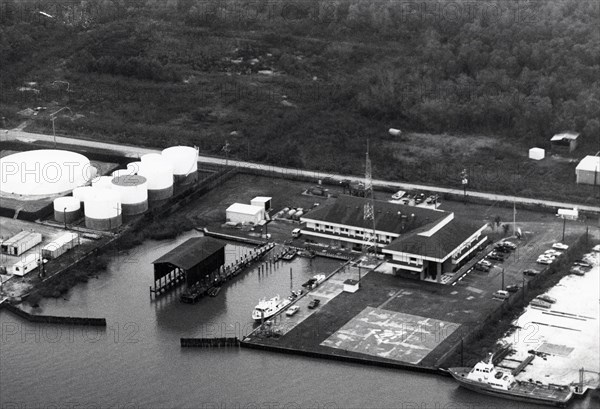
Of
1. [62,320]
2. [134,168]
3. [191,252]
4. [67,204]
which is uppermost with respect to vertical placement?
[134,168]

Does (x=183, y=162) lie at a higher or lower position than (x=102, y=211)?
higher

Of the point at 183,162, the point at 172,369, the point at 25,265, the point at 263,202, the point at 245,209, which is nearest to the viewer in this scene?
the point at 172,369

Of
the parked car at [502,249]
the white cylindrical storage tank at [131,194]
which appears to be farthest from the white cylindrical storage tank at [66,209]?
the parked car at [502,249]

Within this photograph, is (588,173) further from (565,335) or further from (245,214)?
(565,335)

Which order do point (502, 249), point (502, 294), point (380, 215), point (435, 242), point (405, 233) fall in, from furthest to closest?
1. point (380, 215)
2. point (502, 249)
3. point (405, 233)
4. point (435, 242)
5. point (502, 294)

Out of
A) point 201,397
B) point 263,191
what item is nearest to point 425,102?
point 263,191

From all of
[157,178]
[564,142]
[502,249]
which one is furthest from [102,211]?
[564,142]

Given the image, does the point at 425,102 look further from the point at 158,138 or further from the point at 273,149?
the point at 158,138
